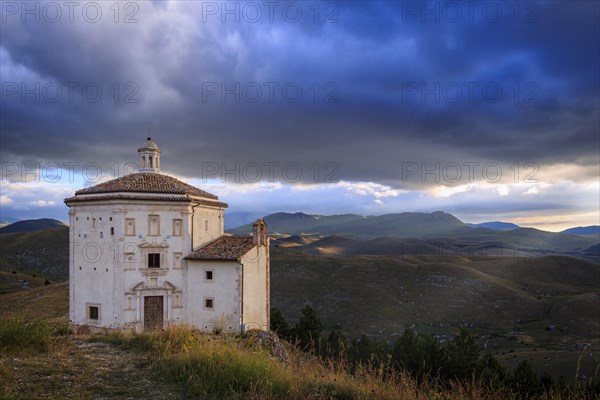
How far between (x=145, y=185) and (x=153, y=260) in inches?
185

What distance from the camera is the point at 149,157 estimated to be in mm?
31078

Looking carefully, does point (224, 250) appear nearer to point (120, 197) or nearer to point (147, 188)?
point (147, 188)

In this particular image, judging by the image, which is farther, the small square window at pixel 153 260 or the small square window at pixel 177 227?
the small square window at pixel 177 227

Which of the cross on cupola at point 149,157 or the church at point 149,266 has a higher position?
the cross on cupola at point 149,157

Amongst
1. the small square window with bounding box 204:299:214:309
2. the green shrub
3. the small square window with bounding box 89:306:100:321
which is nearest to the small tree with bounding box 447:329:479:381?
the small square window with bounding box 204:299:214:309

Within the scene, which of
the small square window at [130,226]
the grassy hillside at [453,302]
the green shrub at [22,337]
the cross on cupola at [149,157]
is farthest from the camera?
the grassy hillside at [453,302]

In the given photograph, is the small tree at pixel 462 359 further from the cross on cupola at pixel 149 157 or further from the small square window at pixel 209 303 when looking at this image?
the cross on cupola at pixel 149 157

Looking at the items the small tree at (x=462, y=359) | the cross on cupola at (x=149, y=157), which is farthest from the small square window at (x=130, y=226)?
the small tree at (x=462, y=359)

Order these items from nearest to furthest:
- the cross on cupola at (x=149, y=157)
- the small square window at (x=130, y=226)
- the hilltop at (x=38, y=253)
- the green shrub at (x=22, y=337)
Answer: the green shrub at (x=22, y=337)
the small square window at (x=130, y=226)
the cross on cupola at (x=149, y=157)
the hilltop at (x=38, y=253)

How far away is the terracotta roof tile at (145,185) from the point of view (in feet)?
88.8

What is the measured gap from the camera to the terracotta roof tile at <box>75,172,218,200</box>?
2708 cm

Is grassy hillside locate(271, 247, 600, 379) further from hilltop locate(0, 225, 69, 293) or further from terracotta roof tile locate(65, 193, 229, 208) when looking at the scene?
hilltop locate(0, 225, 69, 293)

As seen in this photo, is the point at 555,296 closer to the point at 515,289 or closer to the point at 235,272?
the point at 515,289

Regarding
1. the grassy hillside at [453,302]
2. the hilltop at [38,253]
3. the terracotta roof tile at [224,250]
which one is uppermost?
the terracotta roof tile at [224,250]
